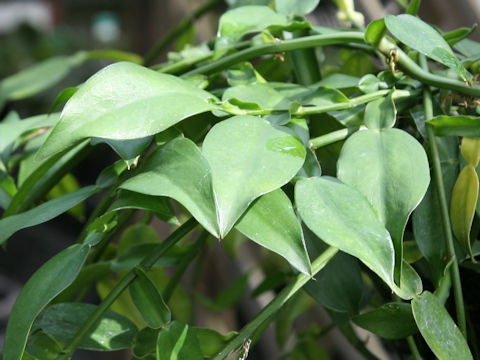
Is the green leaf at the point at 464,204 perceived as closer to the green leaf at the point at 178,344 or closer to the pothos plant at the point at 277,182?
the pothos plant at the point at 277,182

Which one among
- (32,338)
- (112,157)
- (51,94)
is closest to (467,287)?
(32,338)

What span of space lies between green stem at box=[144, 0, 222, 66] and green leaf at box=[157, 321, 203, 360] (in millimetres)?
368

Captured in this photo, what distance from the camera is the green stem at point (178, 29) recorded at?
59cm

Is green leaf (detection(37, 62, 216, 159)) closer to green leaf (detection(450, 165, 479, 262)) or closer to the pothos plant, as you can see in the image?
the pothos plant

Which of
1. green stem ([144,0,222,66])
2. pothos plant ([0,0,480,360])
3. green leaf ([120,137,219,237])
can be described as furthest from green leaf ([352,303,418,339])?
green stem ([144,0,222,66])

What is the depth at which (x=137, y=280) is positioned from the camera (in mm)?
271

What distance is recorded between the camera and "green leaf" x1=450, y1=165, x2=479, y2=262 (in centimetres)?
28

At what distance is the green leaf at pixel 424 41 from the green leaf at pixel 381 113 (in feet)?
0.09

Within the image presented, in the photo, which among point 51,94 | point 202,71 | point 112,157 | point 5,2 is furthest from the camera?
point 5,2

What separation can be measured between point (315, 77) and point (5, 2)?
3487mm

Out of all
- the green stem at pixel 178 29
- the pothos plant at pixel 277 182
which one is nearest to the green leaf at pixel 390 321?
the pothos plant at pixel 277 182

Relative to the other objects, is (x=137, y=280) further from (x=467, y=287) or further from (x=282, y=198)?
(x=467, y=287)

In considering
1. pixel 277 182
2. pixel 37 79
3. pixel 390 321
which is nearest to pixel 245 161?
pixel 277 182

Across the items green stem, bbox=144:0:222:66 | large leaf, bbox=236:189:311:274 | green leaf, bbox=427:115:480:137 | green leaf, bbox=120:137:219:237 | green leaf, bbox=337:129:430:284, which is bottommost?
green stem, bbox=144:0:222:66
